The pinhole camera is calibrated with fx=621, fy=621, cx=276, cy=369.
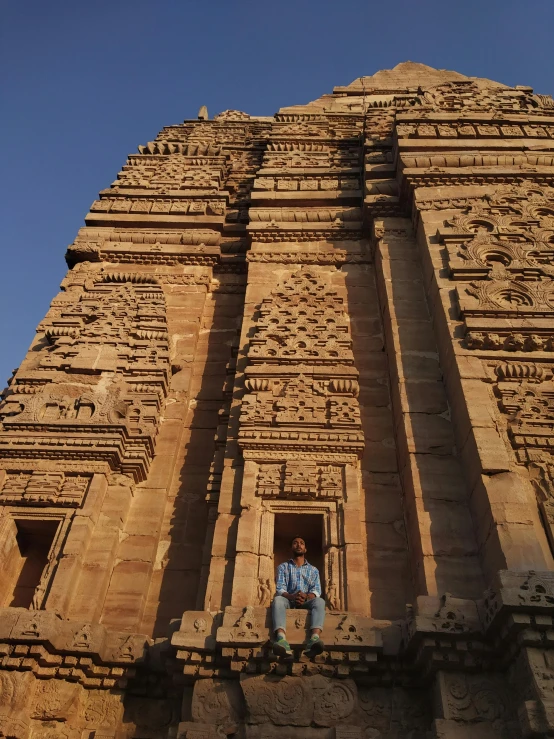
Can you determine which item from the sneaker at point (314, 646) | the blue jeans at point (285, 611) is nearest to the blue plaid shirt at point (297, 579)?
the blue jeans at point (285, 611)

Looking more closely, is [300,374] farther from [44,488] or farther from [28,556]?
[28,556]

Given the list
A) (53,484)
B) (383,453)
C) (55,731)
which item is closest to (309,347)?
(383,453)

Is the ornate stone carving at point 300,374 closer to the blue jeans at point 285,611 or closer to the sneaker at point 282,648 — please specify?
the blue jeans at point 285,611

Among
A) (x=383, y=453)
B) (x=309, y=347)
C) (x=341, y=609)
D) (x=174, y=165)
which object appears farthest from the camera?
(x=174, y=165)

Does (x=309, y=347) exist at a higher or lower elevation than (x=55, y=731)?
higher

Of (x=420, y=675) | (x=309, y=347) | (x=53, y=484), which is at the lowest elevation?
(x=420, y=675)

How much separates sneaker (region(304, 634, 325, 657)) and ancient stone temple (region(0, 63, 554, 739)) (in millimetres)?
129

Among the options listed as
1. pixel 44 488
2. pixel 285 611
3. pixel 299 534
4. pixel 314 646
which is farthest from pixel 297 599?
pixel 44 488

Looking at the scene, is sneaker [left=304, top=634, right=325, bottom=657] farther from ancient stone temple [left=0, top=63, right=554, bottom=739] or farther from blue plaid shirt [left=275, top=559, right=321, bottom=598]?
blue plaid shirt [left=275, top=559, right=321, bottom=598]

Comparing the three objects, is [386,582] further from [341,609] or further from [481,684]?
[481,684]

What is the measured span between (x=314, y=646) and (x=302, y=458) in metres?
2.47

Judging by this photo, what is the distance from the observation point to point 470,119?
12.0m

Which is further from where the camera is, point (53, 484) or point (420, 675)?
point (53, 484)

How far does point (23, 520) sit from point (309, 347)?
425 cm
